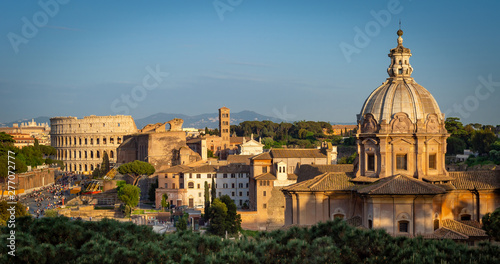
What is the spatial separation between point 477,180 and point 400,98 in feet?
13.5

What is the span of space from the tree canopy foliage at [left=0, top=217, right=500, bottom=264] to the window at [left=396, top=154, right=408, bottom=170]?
23.3ft

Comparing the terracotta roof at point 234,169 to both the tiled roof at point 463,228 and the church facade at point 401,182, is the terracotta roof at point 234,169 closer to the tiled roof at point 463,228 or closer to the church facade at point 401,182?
the church facade at point 401,182

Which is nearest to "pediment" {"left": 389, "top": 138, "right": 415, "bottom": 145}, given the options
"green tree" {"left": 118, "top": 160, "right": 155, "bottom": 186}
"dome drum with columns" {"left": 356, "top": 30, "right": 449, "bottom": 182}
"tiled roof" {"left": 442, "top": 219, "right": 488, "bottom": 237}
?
"dome drum with columns" {"left": 356, "top": 30, "right": 449, "bottom": 182}

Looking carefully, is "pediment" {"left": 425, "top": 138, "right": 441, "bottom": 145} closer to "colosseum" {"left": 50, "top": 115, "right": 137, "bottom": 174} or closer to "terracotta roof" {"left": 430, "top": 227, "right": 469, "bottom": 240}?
"terracotta roof" {"left": 430, "top": 227, "right": 469, "bottom": 240}

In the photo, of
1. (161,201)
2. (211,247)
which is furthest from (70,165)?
(211,247)

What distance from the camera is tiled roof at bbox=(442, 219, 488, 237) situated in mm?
19797

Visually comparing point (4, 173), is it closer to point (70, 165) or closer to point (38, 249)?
point (38, 249)

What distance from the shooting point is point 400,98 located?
2214 centimetres

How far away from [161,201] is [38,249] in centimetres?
3503

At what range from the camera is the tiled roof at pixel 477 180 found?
21.5 metres

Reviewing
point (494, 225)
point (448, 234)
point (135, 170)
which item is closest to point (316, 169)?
point (448, 234)

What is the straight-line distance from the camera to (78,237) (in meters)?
16.1

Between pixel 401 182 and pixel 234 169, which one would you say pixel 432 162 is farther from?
pixel 234 169

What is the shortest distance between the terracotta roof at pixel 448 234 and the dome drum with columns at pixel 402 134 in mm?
2278
